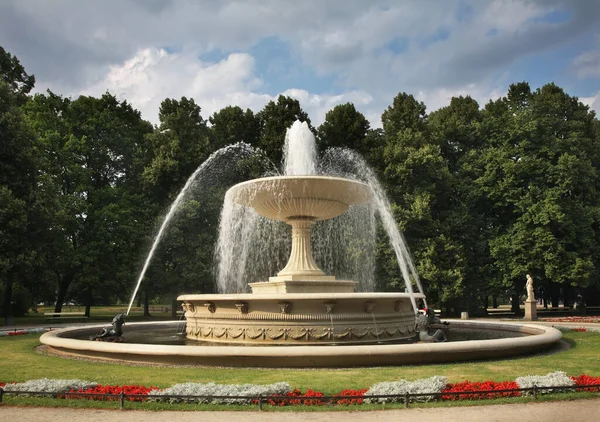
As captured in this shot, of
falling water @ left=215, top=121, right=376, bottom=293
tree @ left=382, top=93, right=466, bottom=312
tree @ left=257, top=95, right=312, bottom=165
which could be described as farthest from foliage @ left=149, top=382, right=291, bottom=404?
tree @ left=257, top=95, right=312, bottom=165

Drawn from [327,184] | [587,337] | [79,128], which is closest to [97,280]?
[79,128]

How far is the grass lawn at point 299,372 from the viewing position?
935cm

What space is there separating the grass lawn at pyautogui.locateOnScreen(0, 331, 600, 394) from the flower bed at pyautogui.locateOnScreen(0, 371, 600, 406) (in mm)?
711

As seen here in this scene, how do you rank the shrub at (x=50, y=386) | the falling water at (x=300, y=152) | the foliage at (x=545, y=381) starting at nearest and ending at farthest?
the foliage at (x=545, y=381) → the shrub at (x=50, y=386) → the falling water at (x=300, y=152)

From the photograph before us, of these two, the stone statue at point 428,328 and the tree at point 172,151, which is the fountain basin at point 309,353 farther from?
the tree at point 172,151

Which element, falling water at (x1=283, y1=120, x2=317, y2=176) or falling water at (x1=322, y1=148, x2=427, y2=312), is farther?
falling water at (x1=322, y1=148, x2=427, y2=312)

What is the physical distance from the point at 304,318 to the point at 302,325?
18 cm

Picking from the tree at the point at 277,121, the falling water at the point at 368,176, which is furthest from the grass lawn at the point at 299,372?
the tree at the point at 277,121

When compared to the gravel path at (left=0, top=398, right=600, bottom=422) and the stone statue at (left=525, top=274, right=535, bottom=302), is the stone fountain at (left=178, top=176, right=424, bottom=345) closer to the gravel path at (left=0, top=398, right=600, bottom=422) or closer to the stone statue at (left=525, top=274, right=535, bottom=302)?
the gravel path at (left=0, top=398, right=600, bottom=422)

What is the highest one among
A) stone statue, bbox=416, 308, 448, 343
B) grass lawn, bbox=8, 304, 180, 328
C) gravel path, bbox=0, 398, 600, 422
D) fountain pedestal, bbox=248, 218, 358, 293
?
fountain pedestal, bbox=248, 218, 358, 293

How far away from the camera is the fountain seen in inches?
428

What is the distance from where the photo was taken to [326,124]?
39.7 m

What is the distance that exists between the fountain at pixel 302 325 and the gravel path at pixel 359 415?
3.29 metres

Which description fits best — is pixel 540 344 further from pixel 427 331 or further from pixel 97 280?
pixel 97 280
